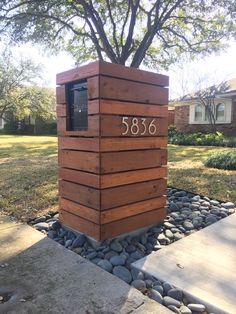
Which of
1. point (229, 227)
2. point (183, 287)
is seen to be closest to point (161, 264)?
point (183, 287)

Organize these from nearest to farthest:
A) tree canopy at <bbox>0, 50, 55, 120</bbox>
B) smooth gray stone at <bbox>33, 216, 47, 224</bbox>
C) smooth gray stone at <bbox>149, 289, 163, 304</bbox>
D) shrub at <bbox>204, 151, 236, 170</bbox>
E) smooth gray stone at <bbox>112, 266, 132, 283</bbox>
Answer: smooth gray stone at <bbox>149, 289, 163, 304</bbox> → smooth gray stone at <bbox>112, 266, 132, 283</bbox> → smooth gray stone at <bbox>33, 216, 47, 224</bbox> → shrub at <bbox>204, 151, 236, 170</bbox> → tree canopy at <bbox>0, 50, 55, 120</bbox>

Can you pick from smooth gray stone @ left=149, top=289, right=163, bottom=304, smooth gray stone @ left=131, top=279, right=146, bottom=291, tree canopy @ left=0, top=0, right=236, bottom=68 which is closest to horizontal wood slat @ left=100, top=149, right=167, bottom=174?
smooth gray stone @ left=131, top=279, right=146, bottom=291

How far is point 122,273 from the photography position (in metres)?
2.49

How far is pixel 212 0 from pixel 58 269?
9977 millimetres

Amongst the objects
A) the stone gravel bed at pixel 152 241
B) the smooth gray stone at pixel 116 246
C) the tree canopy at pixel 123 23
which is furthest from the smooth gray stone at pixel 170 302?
the tree canopy at pixel 123 23

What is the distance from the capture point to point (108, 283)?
2.32m

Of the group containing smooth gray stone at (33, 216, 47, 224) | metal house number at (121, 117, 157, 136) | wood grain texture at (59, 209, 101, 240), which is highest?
metal house number at (121, 117, 157, 136)

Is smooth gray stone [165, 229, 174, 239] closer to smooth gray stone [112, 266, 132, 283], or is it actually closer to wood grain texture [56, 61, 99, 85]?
smooth gray stone [112, 266, 132, 283]

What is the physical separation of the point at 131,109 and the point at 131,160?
54 cm

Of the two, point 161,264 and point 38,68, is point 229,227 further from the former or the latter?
point 38,68

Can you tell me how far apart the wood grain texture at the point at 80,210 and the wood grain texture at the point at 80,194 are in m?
0.04

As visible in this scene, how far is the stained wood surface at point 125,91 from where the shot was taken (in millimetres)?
2820

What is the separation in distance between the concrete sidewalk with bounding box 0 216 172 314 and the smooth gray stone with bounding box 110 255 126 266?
0.17 meters

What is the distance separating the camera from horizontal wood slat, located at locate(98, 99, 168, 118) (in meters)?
2.86
